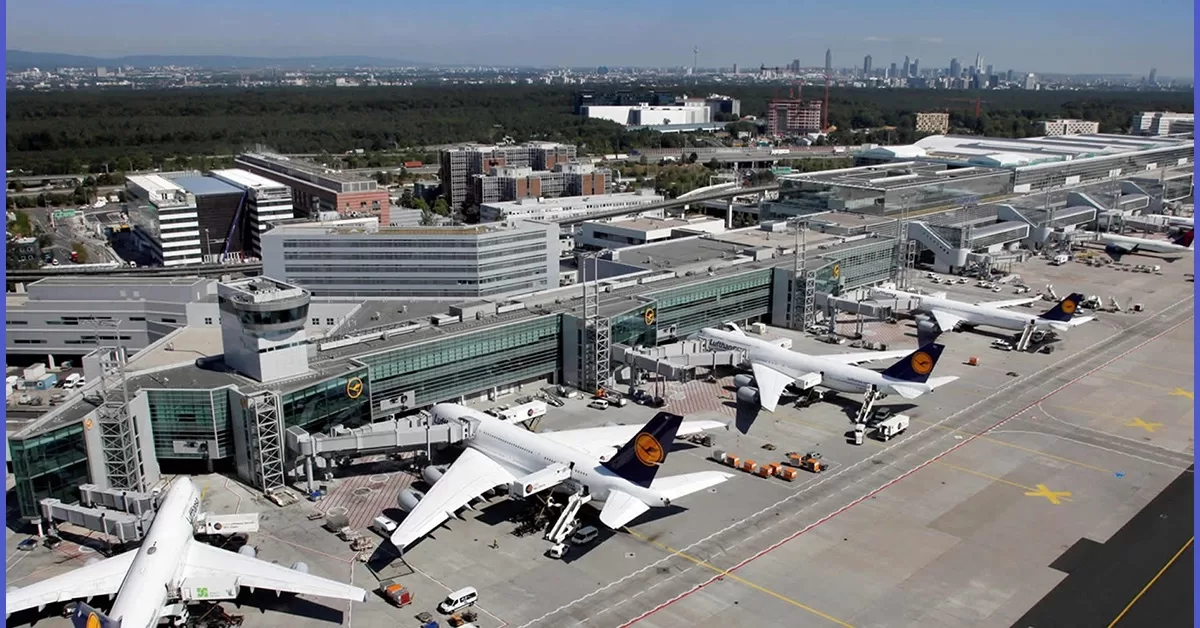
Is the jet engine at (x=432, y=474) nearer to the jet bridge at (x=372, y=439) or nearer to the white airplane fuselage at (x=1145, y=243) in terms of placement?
the jet bridge at (x=372, y=439)

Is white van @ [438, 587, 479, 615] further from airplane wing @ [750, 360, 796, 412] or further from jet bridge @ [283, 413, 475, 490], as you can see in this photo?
airplane wing @ [750, 360, 796, 412]

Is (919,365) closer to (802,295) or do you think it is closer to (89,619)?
(802,295)

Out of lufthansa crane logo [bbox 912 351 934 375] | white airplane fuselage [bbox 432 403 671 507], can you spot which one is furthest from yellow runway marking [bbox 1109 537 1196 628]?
white airplane fuselage [bbox 432 403 671 507]

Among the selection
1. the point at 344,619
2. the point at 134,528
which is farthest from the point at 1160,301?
the point at 134,528

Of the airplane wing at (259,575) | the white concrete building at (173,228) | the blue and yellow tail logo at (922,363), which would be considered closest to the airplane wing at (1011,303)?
the blue and yellow tail logo at (922,363)

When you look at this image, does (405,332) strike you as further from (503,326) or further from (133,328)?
(133,328)

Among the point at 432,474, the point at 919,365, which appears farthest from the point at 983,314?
the point at 432,474
